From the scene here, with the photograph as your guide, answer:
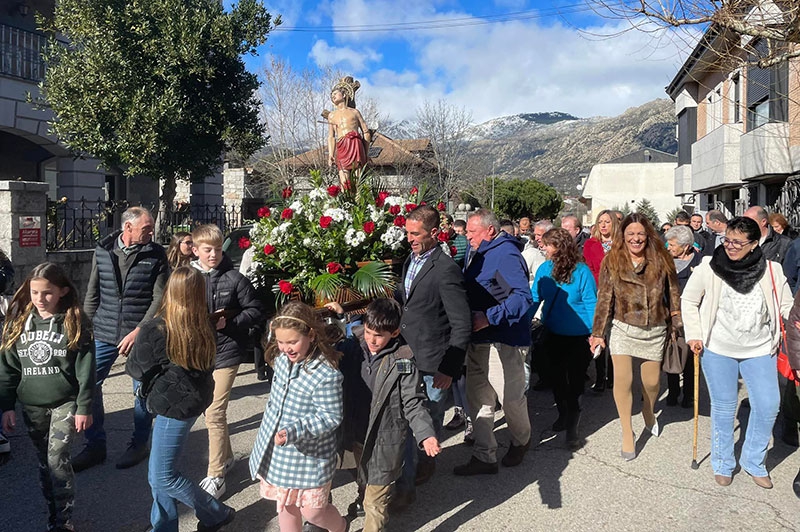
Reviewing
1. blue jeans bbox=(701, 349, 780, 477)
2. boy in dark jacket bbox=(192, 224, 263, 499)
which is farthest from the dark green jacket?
blue jeans bbox=(701, 349, 780, 477)

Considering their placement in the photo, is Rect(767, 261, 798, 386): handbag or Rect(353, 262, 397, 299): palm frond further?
Rect(353, 262, 397, 299): palm frond

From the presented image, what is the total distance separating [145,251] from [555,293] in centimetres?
342

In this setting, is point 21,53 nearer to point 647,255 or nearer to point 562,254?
point 562,254

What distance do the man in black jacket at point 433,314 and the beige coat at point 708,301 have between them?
1.79 meters

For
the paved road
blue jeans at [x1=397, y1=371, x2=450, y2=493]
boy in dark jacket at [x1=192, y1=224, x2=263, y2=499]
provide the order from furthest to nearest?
boy in dark jacket at [x1=192, y1=224, x2=263, y2=499] < blue jeans at [x1=397, y1=371, x2=450, y2=493] < the paved road

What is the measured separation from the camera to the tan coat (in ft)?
16.4

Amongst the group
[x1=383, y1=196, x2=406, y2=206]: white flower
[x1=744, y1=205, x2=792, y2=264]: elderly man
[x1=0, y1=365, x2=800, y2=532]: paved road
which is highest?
[x1=383, y1=196, x2=406, y2=206]: white flower

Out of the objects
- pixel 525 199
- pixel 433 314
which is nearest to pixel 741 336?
pixel 433 314

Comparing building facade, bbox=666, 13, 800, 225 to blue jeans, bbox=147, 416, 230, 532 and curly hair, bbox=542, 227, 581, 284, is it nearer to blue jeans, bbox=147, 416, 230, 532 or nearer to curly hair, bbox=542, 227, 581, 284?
curly hair, bbox=542, 227, 581, 284

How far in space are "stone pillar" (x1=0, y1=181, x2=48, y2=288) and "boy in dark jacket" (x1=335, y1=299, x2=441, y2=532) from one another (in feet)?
21.9

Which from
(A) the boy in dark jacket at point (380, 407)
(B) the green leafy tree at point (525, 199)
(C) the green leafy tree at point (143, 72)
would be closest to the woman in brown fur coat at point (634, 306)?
(A) the boy in dark jacket at point (380, 407)

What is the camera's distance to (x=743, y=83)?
723 inches

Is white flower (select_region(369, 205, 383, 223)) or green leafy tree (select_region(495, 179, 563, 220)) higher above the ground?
green leafy tree (select_region(495, 179, 563, 220))

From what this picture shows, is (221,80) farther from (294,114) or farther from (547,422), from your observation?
(547,422)
